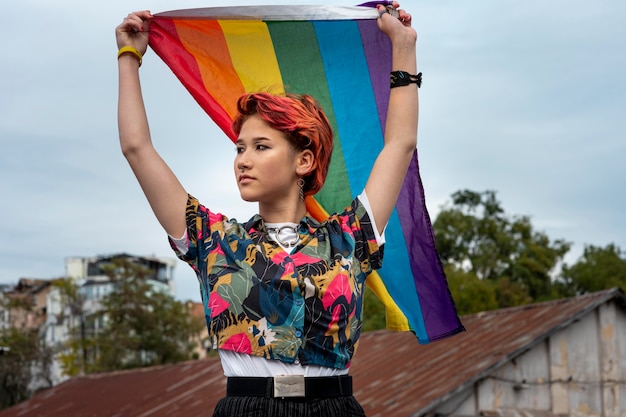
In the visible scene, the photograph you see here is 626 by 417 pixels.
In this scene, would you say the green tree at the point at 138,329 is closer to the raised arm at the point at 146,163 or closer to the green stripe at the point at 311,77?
the green stripe at the point at 311,77

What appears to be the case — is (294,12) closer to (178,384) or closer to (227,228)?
(227,228)

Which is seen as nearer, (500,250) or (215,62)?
(215,62)

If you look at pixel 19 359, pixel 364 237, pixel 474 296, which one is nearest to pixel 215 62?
pixel 364 237

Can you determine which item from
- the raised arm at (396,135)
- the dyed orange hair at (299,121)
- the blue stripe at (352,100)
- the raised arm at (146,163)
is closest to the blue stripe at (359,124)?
the blue stripe at (352,100)

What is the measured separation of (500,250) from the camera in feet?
145

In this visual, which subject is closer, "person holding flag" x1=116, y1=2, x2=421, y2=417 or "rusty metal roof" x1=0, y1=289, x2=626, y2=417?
"person holding flag" x1=116, y1=2, x2=421, y2=417

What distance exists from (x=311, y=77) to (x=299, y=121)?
667 millimetres

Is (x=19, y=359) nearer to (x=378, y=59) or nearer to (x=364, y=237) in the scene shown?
(x=378, y=59)

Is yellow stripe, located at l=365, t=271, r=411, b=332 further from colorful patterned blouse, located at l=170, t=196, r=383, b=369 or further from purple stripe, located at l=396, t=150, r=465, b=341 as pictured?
colorful patterned blouse, located at l=170, t=196, r=383, b=369

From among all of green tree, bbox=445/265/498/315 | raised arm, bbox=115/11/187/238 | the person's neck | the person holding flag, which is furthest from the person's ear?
green tree, bbox=445/265/498/315

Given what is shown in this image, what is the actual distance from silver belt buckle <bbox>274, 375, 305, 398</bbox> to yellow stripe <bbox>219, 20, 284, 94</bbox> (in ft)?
3.73

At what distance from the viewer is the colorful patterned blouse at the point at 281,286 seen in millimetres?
2658

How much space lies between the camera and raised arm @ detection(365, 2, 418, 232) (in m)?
2.95

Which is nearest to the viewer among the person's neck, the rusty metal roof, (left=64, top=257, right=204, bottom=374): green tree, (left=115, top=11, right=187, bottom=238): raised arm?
(left=115, top=11, right=187, bottom=238): raised arm
